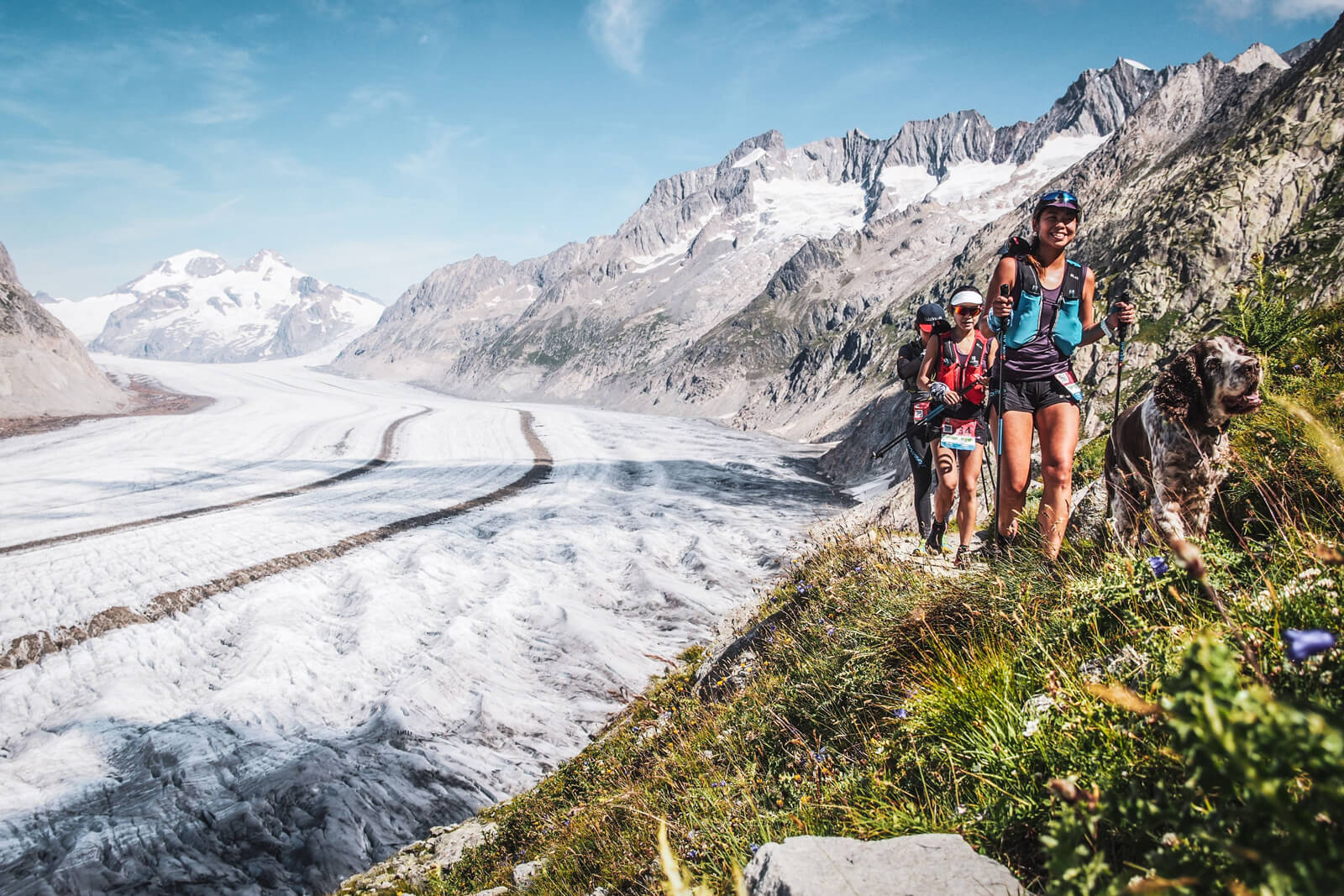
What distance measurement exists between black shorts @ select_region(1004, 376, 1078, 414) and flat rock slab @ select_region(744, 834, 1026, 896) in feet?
11.8

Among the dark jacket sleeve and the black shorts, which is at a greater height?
the dark jacket sleeve

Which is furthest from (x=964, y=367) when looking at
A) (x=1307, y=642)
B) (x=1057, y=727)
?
(x=1307, y=642)

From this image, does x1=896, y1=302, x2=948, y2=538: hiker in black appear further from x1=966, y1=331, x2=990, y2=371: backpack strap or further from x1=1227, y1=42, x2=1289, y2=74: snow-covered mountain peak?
x1=1227, y1=42, x2=1289, y2=74: snow-covered mountain peak

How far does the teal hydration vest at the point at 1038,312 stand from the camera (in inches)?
195

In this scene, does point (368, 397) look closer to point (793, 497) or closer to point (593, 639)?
point (793, 497)

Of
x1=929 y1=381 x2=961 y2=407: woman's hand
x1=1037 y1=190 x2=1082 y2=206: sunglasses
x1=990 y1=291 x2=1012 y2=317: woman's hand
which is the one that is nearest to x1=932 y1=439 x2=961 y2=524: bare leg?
x1=929 y1=381 x2=961 y2=407: woman's hand

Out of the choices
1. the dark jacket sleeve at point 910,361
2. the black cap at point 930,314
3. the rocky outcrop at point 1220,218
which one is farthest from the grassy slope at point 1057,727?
the rocky outcrop at point 1220,218

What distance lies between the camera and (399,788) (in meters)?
9.34

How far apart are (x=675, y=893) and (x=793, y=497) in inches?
997

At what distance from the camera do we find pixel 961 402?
236 inches

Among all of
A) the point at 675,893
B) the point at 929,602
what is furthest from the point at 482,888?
the point at 675,893

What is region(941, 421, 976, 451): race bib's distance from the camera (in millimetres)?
6000

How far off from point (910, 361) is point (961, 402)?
1.21 meters

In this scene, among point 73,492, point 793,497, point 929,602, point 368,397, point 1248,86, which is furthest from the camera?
point 368,397
